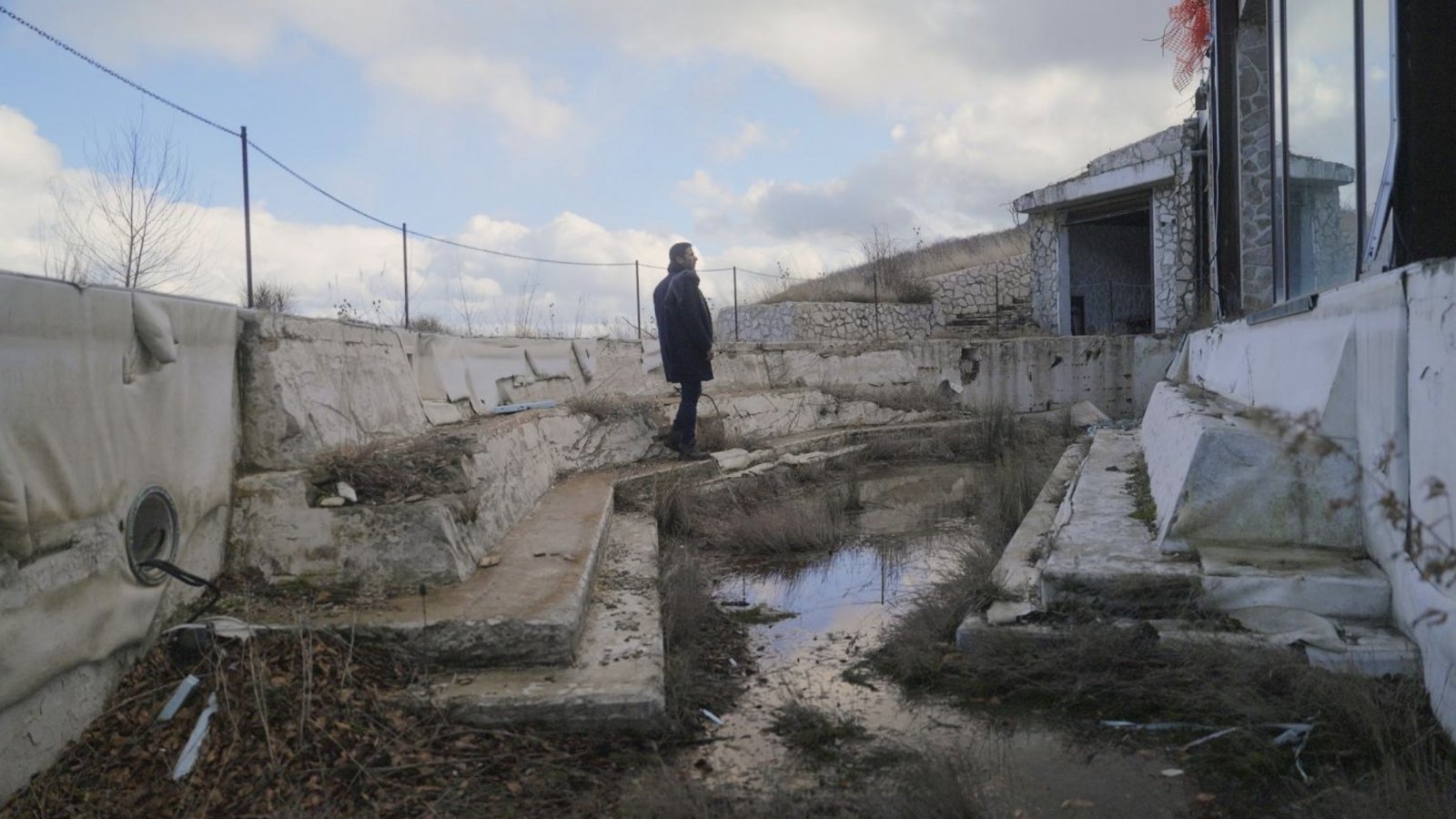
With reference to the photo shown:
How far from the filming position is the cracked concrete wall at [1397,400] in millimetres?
2465

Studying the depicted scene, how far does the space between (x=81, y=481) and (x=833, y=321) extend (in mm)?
16052

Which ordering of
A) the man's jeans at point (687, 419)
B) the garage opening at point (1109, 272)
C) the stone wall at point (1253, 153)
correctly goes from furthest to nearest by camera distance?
1. the garage opening at point (1109, 272)
2. the stone wall at point (1253, 153)
3. the man's jeans at point (687, 419)

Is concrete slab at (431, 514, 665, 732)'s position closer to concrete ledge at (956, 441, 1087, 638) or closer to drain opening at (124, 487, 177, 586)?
drain opening at (124, 487, 177, 586)

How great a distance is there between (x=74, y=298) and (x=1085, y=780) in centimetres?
310

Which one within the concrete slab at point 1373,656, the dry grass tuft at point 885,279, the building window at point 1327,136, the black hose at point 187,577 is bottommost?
the concrete slab at point 1373,656

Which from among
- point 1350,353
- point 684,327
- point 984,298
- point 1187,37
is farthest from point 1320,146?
point 984,298

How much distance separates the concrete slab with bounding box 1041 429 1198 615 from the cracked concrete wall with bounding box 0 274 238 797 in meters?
3.03

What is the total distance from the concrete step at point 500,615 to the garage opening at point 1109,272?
14.2 meters

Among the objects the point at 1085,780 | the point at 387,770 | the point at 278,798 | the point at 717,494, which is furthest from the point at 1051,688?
the point at 717,494

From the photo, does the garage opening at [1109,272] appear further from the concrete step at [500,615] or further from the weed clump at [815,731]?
the weed clump at [815,731]

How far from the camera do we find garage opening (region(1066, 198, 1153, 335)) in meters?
16.4

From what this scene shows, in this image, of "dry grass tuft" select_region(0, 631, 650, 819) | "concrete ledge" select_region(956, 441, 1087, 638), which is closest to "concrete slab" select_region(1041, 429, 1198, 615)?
"concrete ledge" select_region(956, 441, 1087, 638)

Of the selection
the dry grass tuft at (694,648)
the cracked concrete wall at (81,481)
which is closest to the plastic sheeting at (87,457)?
the cracked concrete wall at (81,481)

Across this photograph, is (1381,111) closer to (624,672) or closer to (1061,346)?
(624,672)
